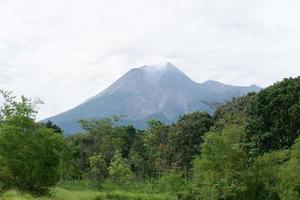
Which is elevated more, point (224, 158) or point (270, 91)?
point (270, 91)

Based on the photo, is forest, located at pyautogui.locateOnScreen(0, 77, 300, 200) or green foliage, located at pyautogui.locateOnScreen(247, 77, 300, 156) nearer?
forest, located at pyautogui.locateOnScreen(0, 77, 300, 200)

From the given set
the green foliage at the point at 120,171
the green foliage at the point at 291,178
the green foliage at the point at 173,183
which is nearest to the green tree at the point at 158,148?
the green foliage at the point at 120,171

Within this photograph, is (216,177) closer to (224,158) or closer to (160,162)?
(224,158)

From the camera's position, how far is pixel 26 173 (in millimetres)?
24594

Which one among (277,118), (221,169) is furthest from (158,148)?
(221,169)

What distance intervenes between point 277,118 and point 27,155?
1665 centimetres

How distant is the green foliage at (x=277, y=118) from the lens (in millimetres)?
29859

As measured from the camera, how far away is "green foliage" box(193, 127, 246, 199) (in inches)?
1000

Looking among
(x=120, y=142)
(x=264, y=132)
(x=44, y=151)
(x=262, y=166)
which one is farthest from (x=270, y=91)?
(x=120, y=142)

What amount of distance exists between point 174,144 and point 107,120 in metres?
10.2

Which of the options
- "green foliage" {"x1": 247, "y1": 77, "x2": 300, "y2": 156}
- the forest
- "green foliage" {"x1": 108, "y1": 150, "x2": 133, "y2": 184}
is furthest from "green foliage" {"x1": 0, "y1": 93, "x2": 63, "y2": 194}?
"green foliage" {"x1": 108, "y1": 150, "x2": 133, "y2": 184}

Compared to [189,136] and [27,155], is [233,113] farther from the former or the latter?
[27,155]

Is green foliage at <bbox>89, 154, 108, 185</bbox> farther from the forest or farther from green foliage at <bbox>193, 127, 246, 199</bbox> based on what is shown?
green foliage at <bbox>193, 127, 246, 199</bbox>

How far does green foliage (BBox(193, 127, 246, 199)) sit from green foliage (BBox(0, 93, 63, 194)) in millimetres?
8893
